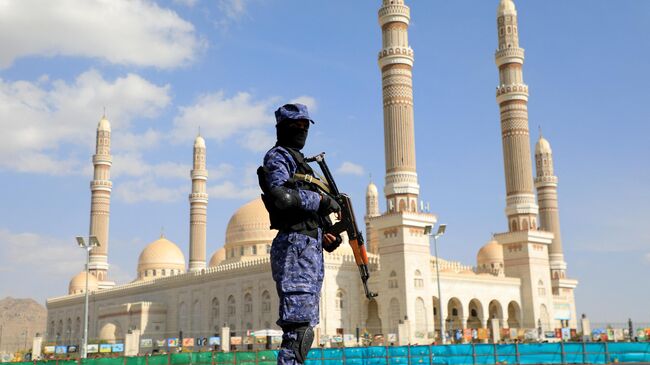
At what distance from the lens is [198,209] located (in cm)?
5791

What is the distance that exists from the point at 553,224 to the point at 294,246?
52.0 meters

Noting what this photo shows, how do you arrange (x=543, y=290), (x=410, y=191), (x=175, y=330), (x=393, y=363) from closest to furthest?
(x=393, y=363), (x=410, y=191), (x=543, y=290), (x=175, y=330)

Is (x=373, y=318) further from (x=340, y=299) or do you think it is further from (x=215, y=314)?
(x=215, y=314)

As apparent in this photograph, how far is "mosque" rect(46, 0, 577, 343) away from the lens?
129 ft

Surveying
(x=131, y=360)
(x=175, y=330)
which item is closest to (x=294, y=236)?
(x=131, y=360)

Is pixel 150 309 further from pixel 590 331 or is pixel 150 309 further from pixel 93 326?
pixel 590 331

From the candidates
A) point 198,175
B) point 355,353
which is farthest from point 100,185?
point 355,353

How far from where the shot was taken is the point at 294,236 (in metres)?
5.57

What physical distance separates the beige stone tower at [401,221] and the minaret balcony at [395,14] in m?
0.81

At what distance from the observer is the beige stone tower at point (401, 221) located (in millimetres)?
38531

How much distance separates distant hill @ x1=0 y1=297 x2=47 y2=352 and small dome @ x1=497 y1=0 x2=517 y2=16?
9537 cm

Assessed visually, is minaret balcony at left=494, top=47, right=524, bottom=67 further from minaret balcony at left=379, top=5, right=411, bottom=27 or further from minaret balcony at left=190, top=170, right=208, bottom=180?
minaret balcony at left=190, top=170, right=208, bottom=180

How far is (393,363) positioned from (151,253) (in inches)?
1791

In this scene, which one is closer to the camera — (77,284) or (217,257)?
(217,257)
